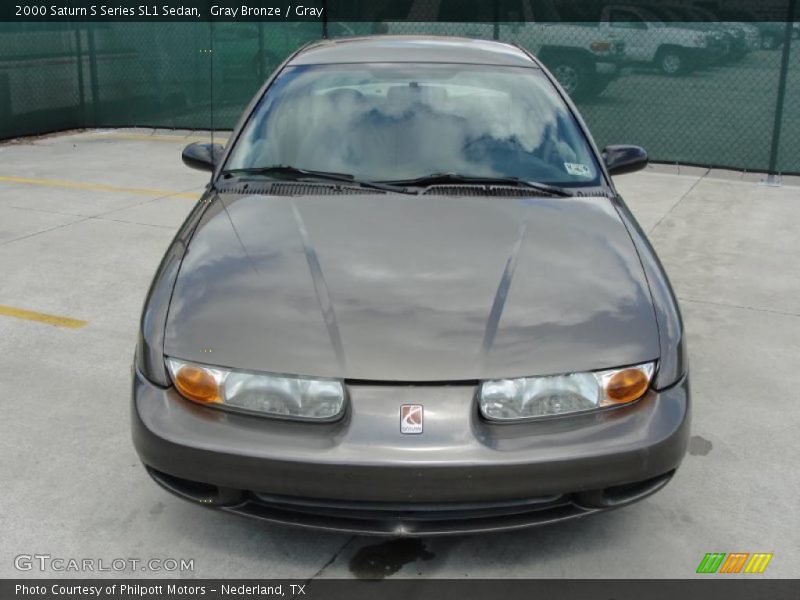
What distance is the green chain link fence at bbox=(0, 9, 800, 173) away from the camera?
363 inches

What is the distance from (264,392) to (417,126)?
67.6 inches

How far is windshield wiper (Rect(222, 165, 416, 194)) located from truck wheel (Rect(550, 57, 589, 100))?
22.1 feet

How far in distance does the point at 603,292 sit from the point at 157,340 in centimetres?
140

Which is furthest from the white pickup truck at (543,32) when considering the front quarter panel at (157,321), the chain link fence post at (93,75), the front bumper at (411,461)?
the front bumper at (411,461)

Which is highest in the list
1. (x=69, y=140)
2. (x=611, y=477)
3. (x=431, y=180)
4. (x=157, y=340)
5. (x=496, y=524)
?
(x=431, y=180)

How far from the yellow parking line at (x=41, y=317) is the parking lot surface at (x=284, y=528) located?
0.04 ft

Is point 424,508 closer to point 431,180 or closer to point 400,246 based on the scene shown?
point 400,246

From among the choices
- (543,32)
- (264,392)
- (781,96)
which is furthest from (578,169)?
(543,32)

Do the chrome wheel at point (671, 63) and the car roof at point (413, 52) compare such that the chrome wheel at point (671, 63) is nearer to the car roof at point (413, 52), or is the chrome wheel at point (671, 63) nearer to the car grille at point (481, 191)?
the car roof at point (413, 52)

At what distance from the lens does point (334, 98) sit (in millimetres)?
4020

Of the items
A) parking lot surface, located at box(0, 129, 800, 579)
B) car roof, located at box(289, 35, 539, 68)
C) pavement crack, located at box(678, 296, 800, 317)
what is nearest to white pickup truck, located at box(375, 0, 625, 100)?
parking lot surface, located at box(0, 129, 800, 579)

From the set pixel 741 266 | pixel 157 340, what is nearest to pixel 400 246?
pixel 157 340

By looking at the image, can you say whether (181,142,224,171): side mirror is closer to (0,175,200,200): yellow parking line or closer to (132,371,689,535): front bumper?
(132,371,689,535): front bumper

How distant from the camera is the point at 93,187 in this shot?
28.4 ft
